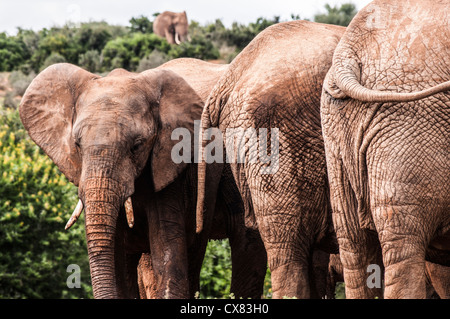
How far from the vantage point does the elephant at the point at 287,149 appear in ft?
23.4

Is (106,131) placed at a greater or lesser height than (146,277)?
greater

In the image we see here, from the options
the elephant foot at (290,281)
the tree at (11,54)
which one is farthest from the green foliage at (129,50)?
the elephant foot at (290,281)

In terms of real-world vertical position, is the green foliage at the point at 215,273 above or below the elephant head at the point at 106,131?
below

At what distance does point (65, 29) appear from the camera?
34.2m

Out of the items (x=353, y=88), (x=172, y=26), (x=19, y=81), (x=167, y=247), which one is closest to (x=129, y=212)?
→ (x=167, y=247)

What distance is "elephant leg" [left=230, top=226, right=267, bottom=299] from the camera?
913cm

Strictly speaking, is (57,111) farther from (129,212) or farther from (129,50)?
(129,50)

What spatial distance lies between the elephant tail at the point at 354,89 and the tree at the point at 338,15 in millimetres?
25137

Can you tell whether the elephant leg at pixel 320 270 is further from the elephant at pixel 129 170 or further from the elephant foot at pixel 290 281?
the elephant foot at pixel 290 281

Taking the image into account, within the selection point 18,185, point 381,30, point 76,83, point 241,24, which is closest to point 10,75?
point 241,24

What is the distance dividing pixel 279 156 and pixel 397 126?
5.09ft

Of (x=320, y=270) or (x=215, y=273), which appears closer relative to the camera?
(x=320, y=270)

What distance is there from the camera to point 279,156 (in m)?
7.17

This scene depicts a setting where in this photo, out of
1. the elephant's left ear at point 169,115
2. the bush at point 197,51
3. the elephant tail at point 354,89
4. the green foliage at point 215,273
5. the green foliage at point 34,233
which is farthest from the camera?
the bush at point 197,51
